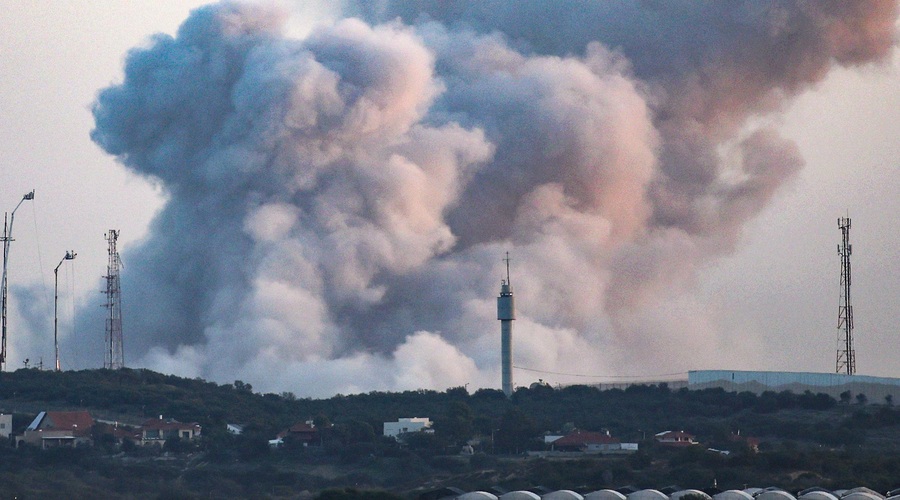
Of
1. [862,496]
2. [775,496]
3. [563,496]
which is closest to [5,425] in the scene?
[563,496]

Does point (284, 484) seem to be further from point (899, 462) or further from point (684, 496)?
point (899, 462)

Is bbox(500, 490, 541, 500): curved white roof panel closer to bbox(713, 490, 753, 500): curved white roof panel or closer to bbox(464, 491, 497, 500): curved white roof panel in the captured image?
bbox(464, 491, 497, 500): curved white roof panel

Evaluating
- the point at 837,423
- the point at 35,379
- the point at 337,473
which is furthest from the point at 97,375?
the point at 837,423

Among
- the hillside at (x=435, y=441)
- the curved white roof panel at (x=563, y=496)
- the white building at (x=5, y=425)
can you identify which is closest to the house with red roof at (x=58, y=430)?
the white building at (x=5, y=425)

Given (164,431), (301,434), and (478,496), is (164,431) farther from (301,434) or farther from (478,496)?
(478,496)

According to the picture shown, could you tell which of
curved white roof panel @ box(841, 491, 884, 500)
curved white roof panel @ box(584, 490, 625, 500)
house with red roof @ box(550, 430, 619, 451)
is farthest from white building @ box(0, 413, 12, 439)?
curved white roof panel @ box(841, 491, 884, 500)

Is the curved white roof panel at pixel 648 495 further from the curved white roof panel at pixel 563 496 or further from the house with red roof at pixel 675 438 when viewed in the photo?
the house with red roof at pixel 675 438
